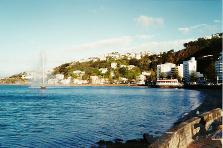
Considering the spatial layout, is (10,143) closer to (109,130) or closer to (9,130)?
(9,130)

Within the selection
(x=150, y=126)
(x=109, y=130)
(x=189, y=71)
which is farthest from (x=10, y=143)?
(x=189, y=71)

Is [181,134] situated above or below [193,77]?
below

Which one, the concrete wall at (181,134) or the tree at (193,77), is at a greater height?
the tree at (193,77)

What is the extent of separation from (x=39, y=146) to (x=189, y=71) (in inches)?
7067

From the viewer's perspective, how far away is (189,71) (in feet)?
641

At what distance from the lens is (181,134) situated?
12.6 meters

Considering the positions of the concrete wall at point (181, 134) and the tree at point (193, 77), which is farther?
the tree at point (193, 77)

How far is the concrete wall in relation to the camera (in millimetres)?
10422

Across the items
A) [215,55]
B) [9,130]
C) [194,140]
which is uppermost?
[215,55]

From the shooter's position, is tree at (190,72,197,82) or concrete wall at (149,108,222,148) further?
tree at (190,72,197,82)

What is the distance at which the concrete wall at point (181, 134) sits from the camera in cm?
1042

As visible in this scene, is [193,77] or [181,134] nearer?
[181,134]

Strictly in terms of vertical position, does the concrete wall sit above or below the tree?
below

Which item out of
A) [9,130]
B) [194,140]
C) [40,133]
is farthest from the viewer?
[9,130]
